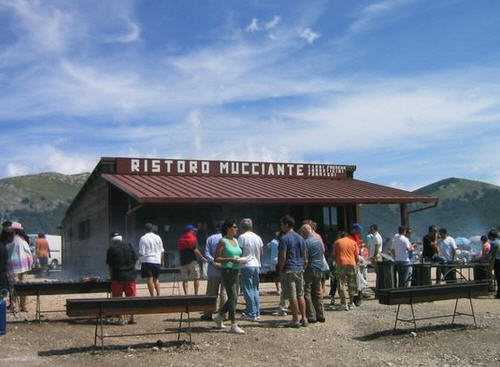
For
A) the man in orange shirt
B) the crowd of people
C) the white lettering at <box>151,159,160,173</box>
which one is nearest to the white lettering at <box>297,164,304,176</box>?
the white lettering at <box>151,159,160,173</box>

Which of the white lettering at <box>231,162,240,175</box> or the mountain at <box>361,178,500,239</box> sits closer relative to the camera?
the white lettering at <box>231,162,240,175</box>

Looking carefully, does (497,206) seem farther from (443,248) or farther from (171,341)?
(171,341)

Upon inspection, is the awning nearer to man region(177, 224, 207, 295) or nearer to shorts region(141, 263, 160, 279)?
man region(177, 224, 207, 295)

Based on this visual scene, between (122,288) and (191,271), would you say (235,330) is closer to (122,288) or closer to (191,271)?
(122,288)

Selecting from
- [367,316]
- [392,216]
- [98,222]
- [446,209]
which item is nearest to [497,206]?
[446,209]

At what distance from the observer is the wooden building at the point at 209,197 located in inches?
818

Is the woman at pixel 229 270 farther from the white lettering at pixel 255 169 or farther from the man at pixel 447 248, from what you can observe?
the white lettering at pixel 255 169

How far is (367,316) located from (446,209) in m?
126

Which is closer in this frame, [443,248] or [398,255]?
[398,255]

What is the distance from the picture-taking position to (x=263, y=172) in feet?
84.6

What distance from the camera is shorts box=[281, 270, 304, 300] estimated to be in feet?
30.1

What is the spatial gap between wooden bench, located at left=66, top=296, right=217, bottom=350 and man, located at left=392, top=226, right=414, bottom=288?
6.52 m

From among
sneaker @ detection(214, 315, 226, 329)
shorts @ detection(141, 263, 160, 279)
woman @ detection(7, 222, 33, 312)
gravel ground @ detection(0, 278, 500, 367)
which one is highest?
woman @ detection(7, 222, 33, 312)

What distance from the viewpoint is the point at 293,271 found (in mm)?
9273
